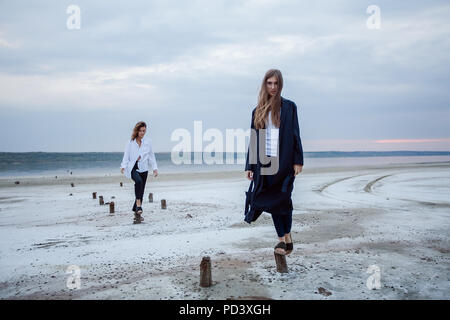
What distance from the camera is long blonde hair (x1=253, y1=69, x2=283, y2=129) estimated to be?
169 inches

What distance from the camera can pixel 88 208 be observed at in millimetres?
10820

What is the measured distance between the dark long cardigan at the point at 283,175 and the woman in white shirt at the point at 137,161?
14.8 feet

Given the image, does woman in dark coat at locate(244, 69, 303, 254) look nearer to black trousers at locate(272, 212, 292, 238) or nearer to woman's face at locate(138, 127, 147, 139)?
black trousers at locate(272, 212, 292, 238)

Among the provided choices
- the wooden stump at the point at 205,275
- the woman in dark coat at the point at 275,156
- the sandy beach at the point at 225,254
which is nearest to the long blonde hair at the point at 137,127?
the sandy beach at the point at 225,254

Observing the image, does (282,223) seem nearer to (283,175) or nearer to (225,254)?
(283,175)

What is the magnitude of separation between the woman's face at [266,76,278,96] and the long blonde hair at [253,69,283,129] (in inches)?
1.3

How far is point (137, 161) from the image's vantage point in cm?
835

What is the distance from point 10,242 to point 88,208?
14.8 feet

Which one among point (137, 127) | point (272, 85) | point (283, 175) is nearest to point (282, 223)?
point (283, 175)

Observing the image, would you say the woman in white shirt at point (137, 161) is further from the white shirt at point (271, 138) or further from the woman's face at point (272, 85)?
the woman's face at point (272, 85)

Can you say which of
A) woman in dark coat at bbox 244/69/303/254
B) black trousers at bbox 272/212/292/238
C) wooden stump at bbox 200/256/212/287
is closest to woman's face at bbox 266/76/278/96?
woman in dark coat at bbox 244/69/303/254

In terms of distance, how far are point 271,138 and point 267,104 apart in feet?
1.56
